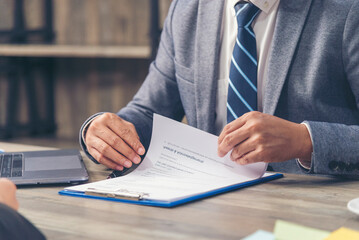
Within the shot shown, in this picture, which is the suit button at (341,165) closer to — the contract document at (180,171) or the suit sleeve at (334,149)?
the suit sleeve at (334,149)

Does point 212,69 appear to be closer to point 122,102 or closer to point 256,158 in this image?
point 256,158

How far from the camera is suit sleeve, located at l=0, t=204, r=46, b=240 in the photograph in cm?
59

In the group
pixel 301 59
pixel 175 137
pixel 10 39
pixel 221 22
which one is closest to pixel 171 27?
pixel 221 22

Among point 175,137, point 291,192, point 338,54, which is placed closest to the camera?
point 291,192

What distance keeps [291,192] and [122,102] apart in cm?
273

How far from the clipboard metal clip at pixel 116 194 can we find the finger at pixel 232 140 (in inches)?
7.8

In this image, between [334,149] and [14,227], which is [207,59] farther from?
[14,227]

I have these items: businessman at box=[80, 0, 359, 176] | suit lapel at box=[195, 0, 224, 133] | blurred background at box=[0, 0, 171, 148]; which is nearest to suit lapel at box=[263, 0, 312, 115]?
businessman at box=[80, 0, 359, 176]

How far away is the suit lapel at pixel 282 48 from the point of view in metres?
1.21

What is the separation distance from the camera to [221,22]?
1.35m

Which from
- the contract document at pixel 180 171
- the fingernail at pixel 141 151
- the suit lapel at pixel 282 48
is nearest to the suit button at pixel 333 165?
the contract document at pixel 180 171

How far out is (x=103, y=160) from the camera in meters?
1.10

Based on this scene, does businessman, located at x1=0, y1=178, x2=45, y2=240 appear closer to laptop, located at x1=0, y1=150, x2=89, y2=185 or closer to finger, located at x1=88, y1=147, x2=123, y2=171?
laptop, located at x1=0, y1=150, x2=89, y2=185

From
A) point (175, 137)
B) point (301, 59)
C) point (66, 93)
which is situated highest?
point (301, 59)
